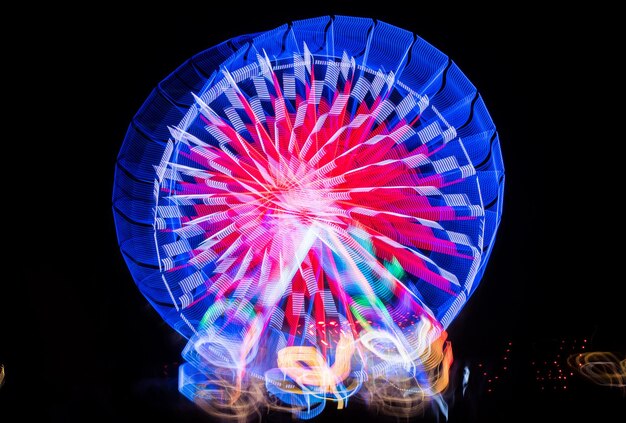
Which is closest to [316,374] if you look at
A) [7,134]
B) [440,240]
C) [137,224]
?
[440,240]

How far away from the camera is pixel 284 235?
6449 millimetres

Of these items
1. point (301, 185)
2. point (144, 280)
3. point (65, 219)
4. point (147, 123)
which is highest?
point (147, 123)

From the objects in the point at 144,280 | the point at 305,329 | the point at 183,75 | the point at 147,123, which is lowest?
the point at 305,329

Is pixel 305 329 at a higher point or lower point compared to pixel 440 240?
lower

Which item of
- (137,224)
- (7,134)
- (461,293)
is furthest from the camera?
(7,134)

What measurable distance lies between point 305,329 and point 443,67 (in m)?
2.94

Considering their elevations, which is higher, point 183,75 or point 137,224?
point 183,75

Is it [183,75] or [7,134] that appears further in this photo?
[7,134]

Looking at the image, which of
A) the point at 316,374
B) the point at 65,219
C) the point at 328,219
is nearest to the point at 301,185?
the point at 328,219

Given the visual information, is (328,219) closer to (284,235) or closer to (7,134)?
(284,235)

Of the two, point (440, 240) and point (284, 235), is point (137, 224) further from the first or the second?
point (440, 240)

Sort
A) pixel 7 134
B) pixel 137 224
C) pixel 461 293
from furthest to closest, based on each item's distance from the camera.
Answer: pixel 7 134
pixel 137 224
pixel 461 293

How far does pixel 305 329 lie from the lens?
258 inches

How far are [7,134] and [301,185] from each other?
11.1 ft
